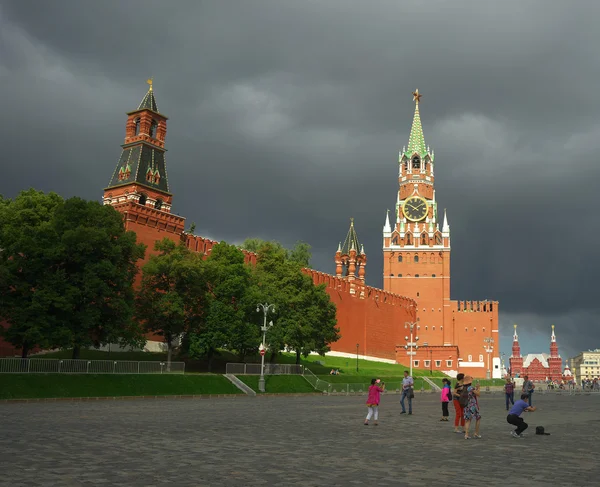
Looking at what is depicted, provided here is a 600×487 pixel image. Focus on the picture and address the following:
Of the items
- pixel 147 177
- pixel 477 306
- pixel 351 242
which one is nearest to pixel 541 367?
pixel 477 306

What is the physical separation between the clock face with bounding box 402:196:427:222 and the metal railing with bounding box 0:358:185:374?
79910mm

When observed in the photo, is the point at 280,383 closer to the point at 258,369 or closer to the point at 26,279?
the point at 258,369

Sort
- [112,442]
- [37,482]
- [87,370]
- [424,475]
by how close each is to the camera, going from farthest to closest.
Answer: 1. [87,370]
2. [112,442]
3. [424,475]
4. [37,482]

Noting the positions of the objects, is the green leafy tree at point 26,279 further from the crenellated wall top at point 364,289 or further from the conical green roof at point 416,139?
the conical green roof at point 416,139

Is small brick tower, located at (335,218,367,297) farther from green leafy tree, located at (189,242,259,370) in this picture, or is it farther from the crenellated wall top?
green leafy tree, located at (189,242,259,370)

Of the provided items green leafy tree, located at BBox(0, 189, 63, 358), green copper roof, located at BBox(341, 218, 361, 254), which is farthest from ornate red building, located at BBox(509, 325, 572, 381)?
green leafy tree, located at BBox(0, 189, 63, 358)

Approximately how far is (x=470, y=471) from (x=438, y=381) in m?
59.1

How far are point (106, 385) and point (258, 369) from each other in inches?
593

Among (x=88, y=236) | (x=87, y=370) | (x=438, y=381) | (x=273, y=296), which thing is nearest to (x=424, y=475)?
(x=87, y=370)

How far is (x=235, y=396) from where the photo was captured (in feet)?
117

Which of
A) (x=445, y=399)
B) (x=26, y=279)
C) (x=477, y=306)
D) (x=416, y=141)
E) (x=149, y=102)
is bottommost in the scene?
(x=445, y=399)

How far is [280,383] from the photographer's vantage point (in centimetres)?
4194

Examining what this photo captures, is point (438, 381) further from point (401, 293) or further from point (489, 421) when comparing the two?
point (489, 421)

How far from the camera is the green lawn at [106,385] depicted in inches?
1078
